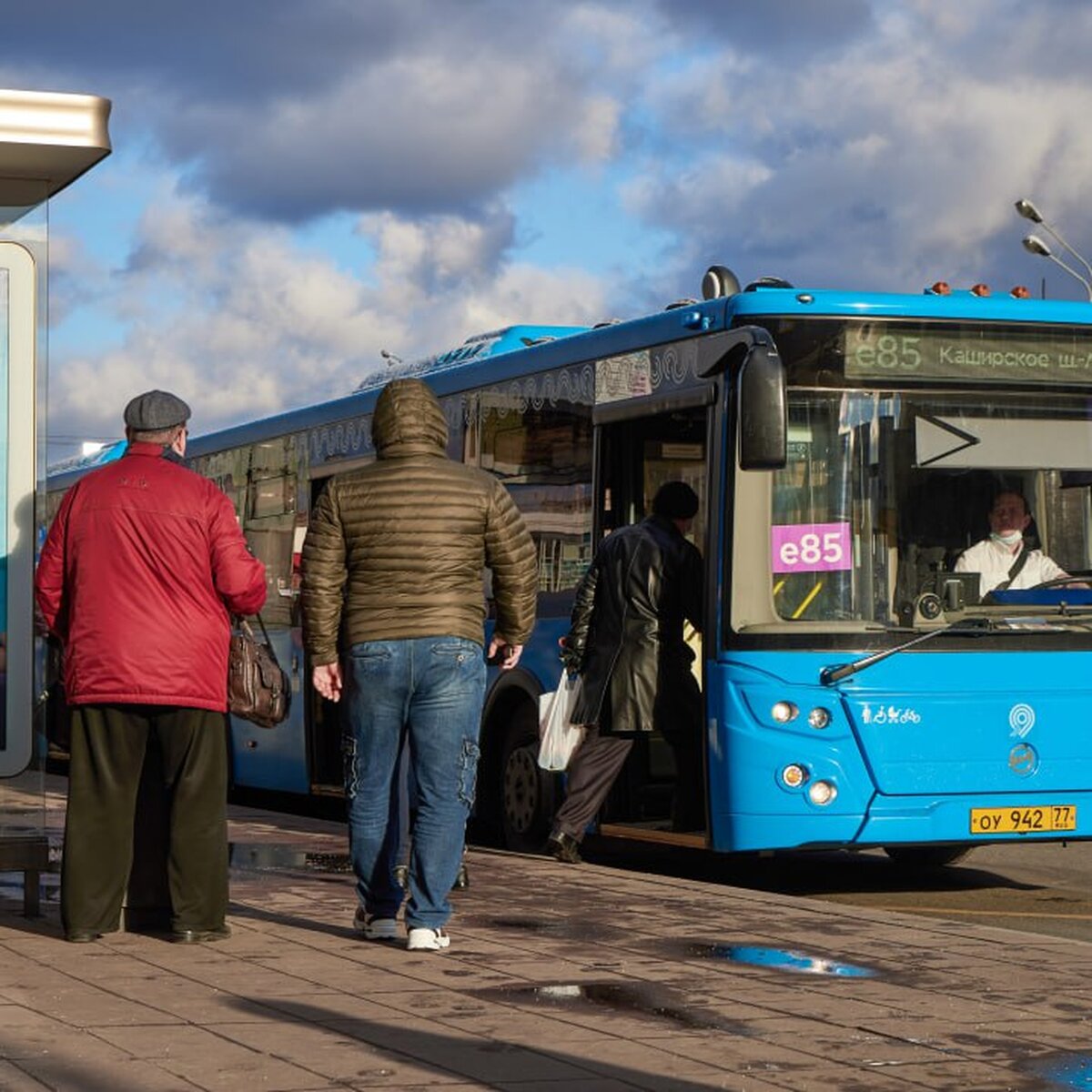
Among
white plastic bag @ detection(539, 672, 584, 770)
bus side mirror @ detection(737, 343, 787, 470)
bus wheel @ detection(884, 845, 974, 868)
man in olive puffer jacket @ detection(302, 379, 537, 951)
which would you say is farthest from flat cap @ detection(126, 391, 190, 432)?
bus wheel @ detection(884, 845, 974, 868)

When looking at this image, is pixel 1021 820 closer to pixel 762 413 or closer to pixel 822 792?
pixel 822 792

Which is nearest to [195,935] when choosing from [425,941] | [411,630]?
[425,941]

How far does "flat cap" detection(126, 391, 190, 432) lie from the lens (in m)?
9.02

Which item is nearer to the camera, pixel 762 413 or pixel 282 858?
pixel 762 413

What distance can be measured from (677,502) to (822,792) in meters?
1.77

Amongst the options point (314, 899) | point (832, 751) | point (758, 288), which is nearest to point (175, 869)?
point (314, 899)

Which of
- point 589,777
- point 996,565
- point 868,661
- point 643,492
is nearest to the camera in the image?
point 868,661

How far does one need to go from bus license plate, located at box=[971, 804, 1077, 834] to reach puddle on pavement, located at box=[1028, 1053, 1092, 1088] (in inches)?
214

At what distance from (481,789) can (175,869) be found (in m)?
6.22

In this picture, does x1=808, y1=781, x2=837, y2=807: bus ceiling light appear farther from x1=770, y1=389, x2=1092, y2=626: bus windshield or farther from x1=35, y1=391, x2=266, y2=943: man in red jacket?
x1=35, y1=391, x2=266, y2=943: man in red jacket

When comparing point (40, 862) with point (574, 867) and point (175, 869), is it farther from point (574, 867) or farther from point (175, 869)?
point (574, 867)

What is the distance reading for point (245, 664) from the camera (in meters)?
9.14

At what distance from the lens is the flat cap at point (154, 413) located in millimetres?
9016

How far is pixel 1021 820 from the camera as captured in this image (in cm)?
1212
